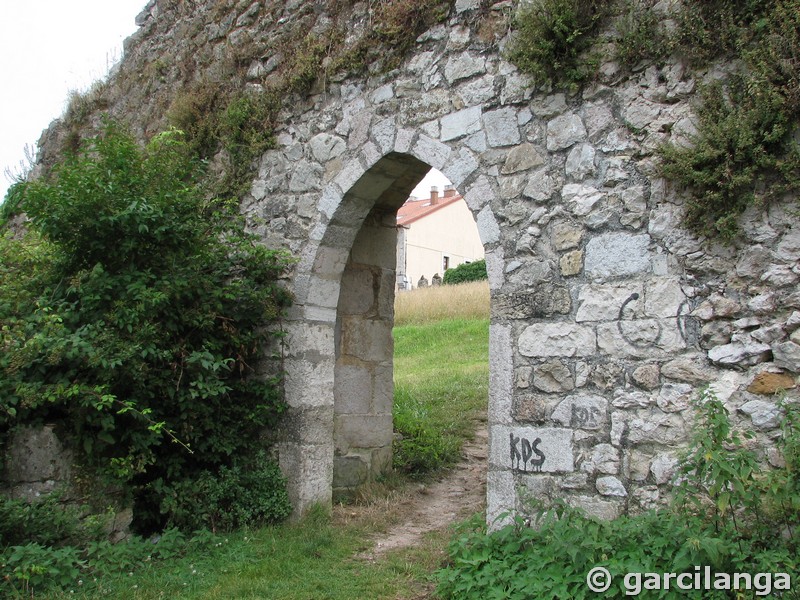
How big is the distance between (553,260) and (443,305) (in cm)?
1242

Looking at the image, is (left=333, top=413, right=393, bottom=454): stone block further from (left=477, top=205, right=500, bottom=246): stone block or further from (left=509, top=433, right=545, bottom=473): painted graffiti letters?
(left=477, top=205, right=500, bottom=246): stone block

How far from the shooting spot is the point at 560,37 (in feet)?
13.1

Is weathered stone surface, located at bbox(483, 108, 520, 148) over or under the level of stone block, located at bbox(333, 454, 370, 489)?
over

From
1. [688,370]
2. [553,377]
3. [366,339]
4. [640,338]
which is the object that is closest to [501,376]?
[553,377]

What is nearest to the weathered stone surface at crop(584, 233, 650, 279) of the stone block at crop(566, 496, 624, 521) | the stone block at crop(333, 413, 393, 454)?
the stone block at crop(566, 496, 624, 521)

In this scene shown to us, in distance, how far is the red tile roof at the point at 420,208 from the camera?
92.6 feet

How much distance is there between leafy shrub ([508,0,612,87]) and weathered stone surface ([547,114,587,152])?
7.5 inches

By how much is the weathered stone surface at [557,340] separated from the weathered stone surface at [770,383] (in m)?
0.81

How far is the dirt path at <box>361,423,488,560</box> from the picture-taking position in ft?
15.8

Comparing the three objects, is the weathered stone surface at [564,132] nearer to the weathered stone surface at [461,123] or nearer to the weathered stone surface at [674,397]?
the weathered stone surface at [461,123]

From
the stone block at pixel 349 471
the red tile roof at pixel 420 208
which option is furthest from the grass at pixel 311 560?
the red tile roof at pixel 420 208

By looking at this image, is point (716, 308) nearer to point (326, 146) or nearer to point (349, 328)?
point (326, 146)

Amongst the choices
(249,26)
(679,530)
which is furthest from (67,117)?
(679,530)

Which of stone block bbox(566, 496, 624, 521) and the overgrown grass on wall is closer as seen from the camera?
stone block bbox(566, 496, 624, 521)
